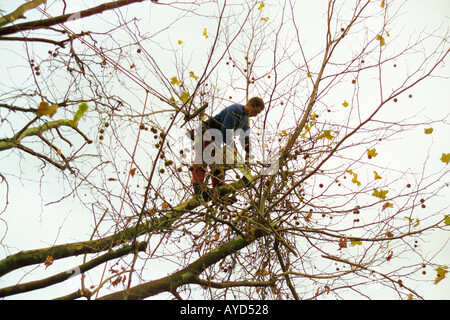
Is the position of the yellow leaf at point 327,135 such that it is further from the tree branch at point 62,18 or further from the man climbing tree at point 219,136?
the tree branch at point 62,18

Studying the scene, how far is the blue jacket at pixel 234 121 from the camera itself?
11.6ft

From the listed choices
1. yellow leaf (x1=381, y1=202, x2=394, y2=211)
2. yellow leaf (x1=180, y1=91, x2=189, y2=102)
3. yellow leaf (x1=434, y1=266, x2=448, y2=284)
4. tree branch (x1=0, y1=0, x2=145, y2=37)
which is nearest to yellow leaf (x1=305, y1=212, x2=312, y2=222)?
yellow leaf (x1=381, y1=202, x2=394, y2=211)

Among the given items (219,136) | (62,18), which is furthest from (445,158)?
(62,18)

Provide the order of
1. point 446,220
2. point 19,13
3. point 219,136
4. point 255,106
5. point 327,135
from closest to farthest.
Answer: point 446,220 < point 327,135 < point 219,136 < point 255,106 < point 19,13

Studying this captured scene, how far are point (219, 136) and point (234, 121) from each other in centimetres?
23

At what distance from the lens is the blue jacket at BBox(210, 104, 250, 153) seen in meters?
3.54

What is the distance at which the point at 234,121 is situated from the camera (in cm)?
353

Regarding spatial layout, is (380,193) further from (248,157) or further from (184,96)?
(184,96)

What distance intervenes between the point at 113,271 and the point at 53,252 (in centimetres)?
132

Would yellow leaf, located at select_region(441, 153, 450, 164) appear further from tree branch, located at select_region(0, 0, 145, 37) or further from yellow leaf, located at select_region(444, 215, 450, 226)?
tree branch, located at select_region(0, 0, 145, 37)

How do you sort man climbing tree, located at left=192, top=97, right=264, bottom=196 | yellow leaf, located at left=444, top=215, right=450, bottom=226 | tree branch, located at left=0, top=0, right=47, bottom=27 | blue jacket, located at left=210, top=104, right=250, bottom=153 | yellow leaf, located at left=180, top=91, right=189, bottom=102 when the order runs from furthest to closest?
1. tree branch, located at left=0, top=0, right=47, bottom=27
2. blue jacket, located at left=210, top=104, right=250, bottom=153
3. man climbing tree, located at left=192, top=97, right=264, bottom=196
4. yellow leaf, located at left=180, top=91, right=189, bottom=102
5. yellow leaf, located at left=444, top=215, right=450, bottom=226

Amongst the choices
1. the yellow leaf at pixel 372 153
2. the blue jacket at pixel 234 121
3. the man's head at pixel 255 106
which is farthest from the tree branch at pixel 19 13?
the yellow leaf at pixel 372 153

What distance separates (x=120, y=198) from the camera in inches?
127
